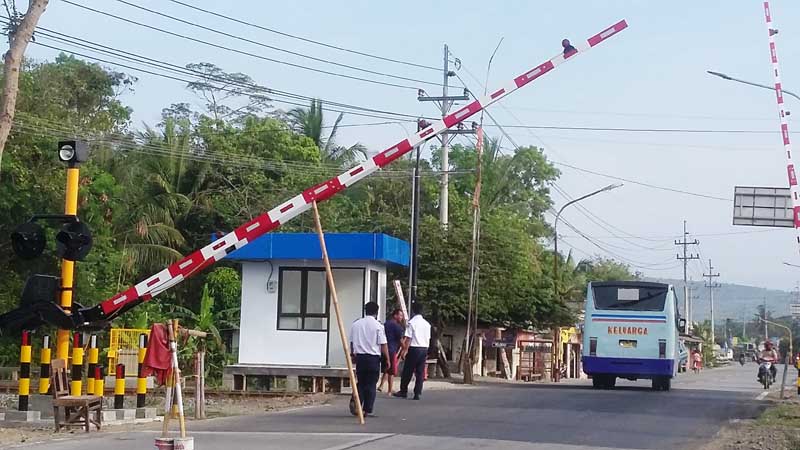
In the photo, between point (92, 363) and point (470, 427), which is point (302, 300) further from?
point (470, 427)

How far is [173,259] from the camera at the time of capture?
37906 mm

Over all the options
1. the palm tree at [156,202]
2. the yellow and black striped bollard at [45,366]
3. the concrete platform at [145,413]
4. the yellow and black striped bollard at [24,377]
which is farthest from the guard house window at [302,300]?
the palm tree at [156,202]

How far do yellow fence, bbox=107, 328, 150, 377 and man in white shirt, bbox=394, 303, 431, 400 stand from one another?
25.8 ft

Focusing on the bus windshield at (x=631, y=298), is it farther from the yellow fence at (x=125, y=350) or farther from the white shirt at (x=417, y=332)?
the yellow fence at (x=125, y=350)

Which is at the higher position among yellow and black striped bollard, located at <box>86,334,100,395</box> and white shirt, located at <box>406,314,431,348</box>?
white shirt, located at <box>406,314,431,348</box>

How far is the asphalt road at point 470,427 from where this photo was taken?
41.8ft

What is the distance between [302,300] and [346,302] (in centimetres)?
99

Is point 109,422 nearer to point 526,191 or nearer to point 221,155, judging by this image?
point 221,155

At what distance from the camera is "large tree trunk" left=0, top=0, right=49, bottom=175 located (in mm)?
15492

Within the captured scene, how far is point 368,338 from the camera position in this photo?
52.2 ft

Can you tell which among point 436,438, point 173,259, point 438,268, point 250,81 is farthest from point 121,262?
point 436,438

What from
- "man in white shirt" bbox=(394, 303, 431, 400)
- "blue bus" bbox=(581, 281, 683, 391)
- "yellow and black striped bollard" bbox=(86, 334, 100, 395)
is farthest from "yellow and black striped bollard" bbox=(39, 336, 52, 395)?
"blue bus" bbox=(581, 281, 683, 391)

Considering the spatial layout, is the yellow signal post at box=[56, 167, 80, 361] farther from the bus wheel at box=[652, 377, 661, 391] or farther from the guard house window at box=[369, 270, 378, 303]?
the bus wheel at box=[652, 377, 661, 391]

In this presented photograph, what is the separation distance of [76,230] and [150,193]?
26.2 meters
